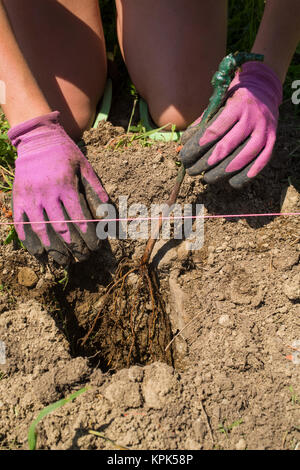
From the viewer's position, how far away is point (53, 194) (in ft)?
4.37

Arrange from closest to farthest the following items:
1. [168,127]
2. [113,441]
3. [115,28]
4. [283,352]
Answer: [113,441]
[283,352]
[168,127]
[115,28]

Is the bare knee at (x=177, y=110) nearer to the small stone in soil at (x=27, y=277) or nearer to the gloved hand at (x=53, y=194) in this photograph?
the gloved hand at (x=53, y=194)

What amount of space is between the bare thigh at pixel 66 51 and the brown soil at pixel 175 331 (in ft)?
0.57

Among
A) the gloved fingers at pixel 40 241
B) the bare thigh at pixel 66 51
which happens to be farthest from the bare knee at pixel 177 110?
the gloved fingers at pixel 40 241

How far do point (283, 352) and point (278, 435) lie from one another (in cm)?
24

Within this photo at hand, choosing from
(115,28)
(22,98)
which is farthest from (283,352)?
(115,28)

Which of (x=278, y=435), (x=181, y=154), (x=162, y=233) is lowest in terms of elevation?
(x=278, y=435)

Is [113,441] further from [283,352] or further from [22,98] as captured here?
[22,98]

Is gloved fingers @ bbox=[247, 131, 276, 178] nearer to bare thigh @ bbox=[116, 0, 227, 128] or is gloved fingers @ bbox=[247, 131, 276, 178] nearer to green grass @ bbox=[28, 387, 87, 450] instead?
bare thigh @ bbox=[116, 0, 227, 128]

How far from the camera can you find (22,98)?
1.40 metres

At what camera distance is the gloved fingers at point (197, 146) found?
1334 millimetres

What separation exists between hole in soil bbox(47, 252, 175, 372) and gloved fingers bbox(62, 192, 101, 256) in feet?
→ 0.62

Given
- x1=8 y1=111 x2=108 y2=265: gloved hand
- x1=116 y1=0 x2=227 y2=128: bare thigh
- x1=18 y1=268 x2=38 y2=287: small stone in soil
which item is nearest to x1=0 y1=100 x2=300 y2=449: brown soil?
x1=18 y1=268 x2=38 y2=287: small stone in soil

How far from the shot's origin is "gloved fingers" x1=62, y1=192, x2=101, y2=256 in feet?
4.41
